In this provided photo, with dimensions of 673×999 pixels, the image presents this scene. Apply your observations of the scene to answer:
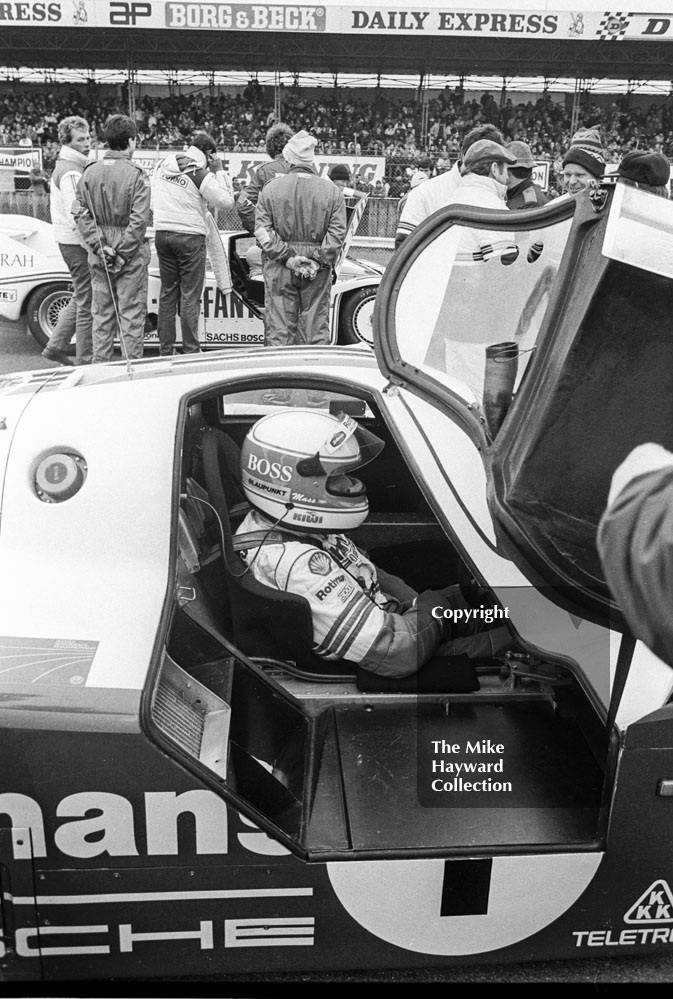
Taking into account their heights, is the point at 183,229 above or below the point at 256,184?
below

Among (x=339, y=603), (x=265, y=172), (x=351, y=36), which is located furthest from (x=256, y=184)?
(x=351, y=36)

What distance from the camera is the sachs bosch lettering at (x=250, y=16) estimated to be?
22.9 metres

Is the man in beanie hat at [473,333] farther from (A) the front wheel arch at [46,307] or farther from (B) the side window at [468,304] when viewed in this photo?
(A) the front wheel arch at [46,307]

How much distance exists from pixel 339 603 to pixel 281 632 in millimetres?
177

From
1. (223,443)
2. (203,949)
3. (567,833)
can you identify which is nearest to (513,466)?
(567,833)

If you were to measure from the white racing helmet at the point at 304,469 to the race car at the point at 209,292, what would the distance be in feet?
14.8

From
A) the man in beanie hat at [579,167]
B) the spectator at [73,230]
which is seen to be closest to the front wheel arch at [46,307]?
the spectator at [73,230]

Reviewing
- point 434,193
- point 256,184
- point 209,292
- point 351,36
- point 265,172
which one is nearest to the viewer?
point 434,193

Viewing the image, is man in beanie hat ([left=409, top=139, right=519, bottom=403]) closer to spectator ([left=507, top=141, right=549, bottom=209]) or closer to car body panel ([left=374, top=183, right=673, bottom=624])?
car body panel ([left=374, top=183, right=673, bottom=624])

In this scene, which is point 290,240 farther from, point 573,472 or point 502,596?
point 573,472

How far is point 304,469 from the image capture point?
99.3 inches

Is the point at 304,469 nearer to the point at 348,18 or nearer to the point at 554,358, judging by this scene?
the point at 554,358

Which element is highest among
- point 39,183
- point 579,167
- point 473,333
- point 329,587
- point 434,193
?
point 579,167

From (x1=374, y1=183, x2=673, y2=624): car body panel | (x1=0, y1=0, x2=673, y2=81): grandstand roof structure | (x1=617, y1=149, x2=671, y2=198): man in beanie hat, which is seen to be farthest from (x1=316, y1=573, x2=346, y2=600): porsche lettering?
(x1=0, y1=0, x2=673, y2=81): grandstand roof structure
